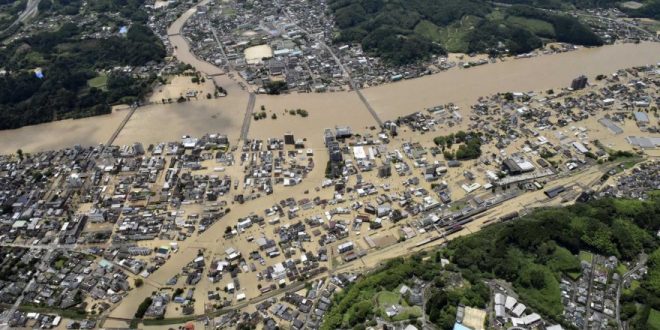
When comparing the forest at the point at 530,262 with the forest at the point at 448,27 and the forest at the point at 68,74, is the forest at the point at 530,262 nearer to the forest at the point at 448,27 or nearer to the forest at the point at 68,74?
the forest at the point at 448,27

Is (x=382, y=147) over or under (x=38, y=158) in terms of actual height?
over

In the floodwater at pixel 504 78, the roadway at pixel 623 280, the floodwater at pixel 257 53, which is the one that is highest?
the roadway at pixel 623 280

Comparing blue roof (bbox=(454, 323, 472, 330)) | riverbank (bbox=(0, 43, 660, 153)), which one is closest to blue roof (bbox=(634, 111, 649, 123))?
riverbank (bbox=(0, 43, 660, 153))

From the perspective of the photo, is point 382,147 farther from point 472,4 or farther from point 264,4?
point 264,4

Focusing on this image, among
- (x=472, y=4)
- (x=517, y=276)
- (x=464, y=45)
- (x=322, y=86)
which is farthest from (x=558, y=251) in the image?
(x=472, y=4)

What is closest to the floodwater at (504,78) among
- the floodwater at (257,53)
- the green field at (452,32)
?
the green field at (452,32)

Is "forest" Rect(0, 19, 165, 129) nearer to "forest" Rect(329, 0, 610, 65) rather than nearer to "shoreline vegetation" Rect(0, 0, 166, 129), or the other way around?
"shoreline vegetation" Rect(0, 0, 166, 129)
